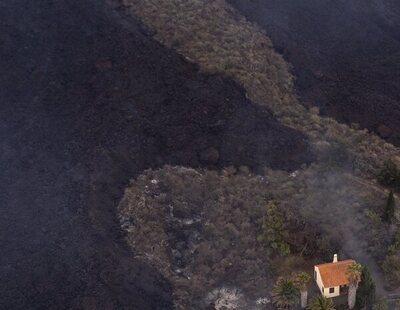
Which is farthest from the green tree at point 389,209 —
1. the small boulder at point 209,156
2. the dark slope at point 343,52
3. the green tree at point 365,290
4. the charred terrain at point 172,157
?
the small boulder at point 209,156

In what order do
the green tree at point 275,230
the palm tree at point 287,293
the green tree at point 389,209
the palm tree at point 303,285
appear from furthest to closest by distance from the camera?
the green tree at point 389,209 → the green tree at point 275,230 → the palm tree at point 303,285 → the palm tree at point 287,293

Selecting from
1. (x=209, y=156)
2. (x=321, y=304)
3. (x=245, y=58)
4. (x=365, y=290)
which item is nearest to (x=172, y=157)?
(x=209, y=156)

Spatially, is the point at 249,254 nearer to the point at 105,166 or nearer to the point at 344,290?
the point at 344,290

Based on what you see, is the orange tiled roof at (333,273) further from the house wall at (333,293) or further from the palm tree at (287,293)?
the palm tree at (287,293)

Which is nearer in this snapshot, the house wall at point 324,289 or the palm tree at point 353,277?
the palm tree at point 353,277

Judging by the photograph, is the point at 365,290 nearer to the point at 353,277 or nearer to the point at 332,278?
the point at 353,277

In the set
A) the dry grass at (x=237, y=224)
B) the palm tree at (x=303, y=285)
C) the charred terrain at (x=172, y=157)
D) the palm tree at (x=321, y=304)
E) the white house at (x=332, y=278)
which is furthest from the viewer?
the dry grass at (x=237, y=224)

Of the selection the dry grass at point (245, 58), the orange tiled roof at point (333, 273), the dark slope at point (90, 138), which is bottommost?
the dark slope at point (90, 138)
